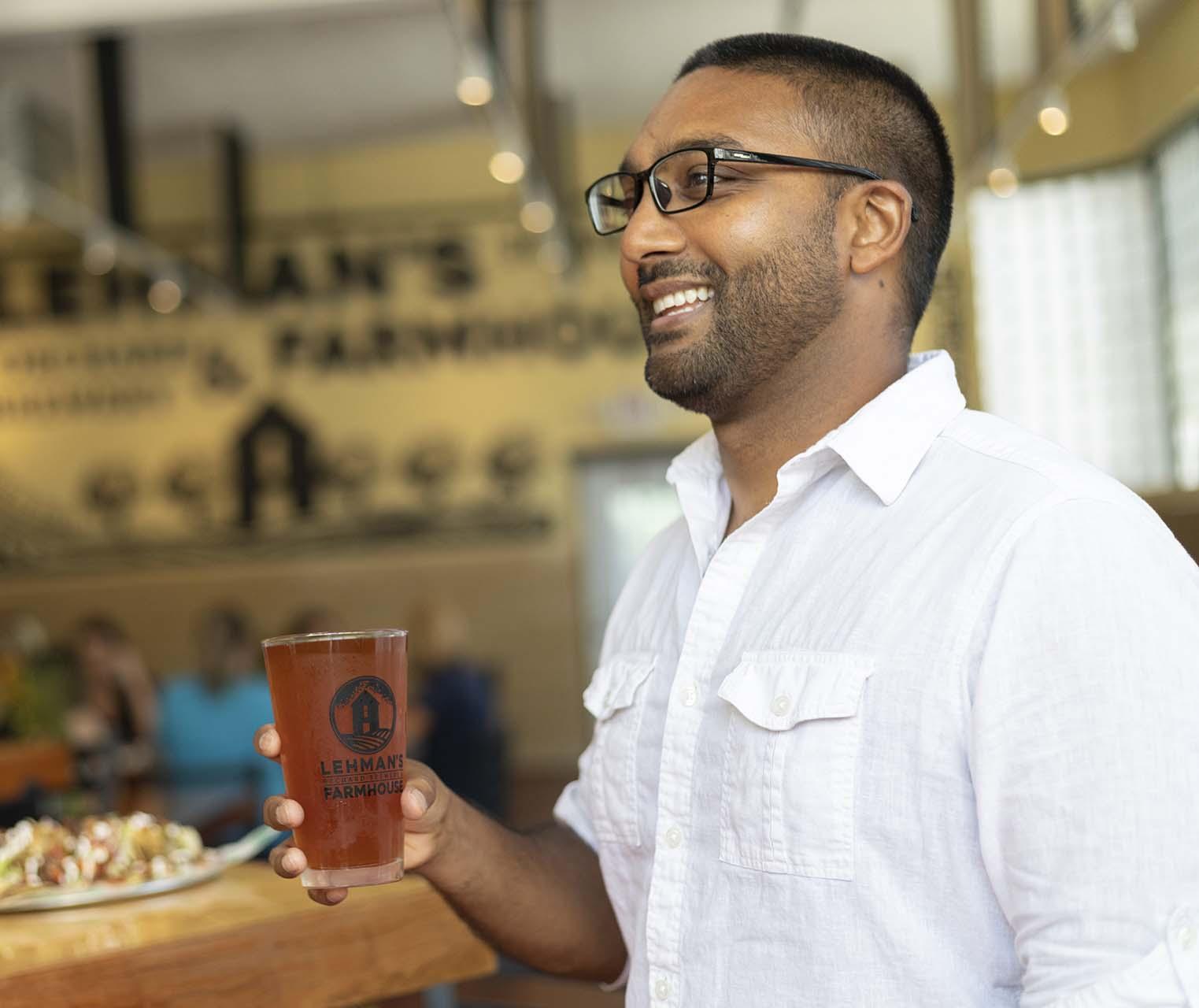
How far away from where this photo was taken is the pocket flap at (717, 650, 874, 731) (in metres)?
1.16

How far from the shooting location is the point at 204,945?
5.43 ft

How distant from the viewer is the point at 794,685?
47.1 inches

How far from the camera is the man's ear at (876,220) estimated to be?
4.46 feet

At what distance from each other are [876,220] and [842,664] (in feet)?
1.47

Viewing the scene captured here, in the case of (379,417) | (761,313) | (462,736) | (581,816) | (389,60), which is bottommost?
(462,736)

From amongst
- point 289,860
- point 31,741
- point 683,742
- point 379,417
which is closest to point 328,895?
point 289,860

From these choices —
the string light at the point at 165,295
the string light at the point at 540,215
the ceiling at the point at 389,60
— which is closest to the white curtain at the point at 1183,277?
the ceiling at the point at 389,60

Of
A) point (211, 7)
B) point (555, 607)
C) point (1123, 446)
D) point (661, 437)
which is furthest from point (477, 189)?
point (1123, 446)

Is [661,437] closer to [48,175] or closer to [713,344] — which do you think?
[48,175]

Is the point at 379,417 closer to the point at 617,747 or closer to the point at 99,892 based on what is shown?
the point at 99,892

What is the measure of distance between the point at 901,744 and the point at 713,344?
43cm

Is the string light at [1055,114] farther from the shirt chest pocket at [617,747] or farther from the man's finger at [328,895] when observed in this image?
the man's finger at [328,895]

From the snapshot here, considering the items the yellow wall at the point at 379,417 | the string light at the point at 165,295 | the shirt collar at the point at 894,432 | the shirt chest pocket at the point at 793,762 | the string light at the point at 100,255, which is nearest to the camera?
the shirt chest pocket at the point at 793,762

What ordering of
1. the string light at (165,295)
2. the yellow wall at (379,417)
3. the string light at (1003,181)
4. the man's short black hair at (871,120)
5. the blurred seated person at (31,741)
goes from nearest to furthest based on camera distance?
the man's short black hair at (871,120), the blurred seated person at (31,741), the string light at (1003,181), the string light at (165,295), the yellow wall at (379,417)
